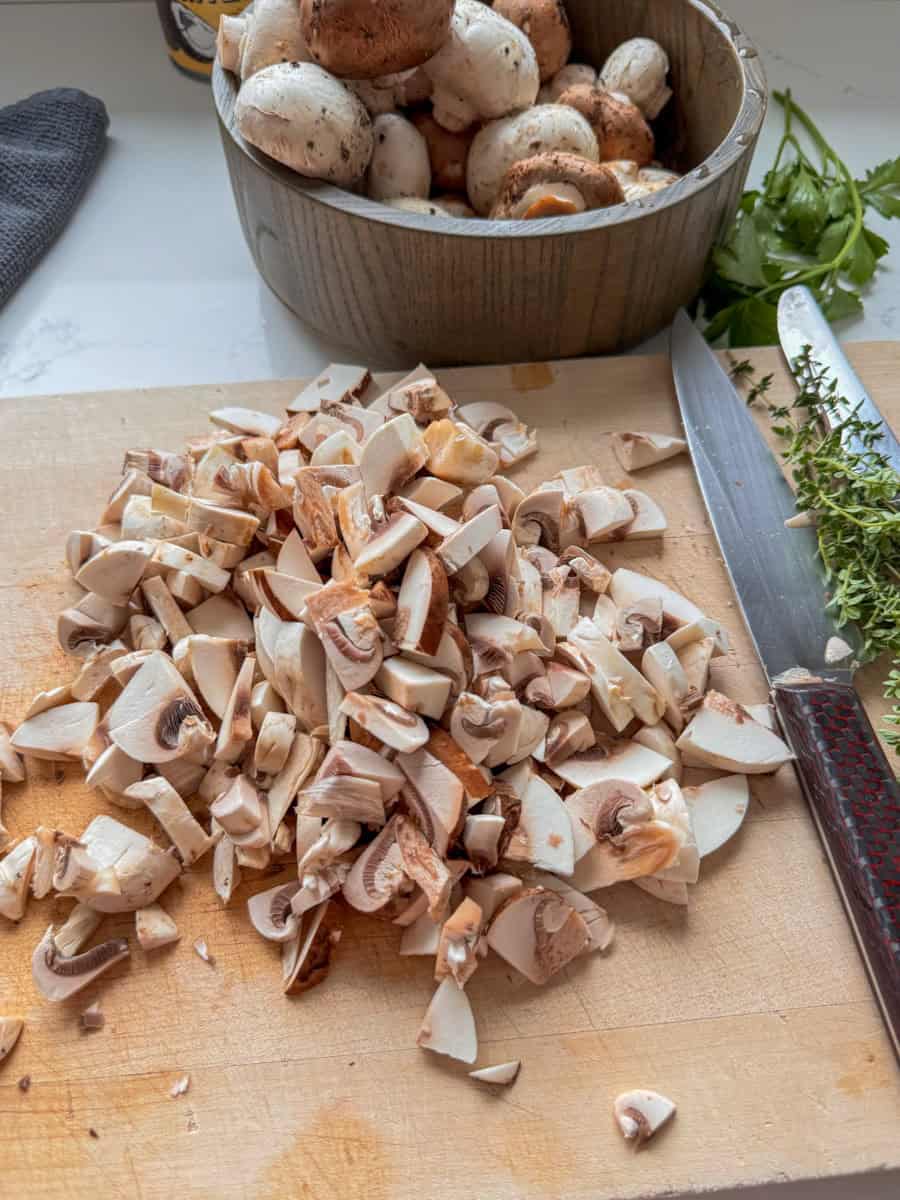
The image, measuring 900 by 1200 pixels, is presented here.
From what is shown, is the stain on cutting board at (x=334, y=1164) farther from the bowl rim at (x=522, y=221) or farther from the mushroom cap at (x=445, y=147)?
the mushroom cap at (x=445, y=147)

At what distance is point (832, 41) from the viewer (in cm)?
212

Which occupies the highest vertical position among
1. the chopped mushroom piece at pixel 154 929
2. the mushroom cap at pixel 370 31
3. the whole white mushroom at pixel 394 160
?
the mushroom cap at pixel 370 31

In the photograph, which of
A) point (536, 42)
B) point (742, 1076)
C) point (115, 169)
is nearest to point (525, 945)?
point (742, 1076)

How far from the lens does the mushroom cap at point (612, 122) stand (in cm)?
143

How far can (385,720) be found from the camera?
0.94m

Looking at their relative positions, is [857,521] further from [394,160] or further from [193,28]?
[193,28]

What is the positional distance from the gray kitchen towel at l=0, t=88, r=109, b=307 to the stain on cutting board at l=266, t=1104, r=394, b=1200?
1.29m

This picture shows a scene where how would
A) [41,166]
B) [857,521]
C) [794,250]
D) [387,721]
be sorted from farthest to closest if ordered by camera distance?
1. [41,166]
2. [794,250]
3. [857,521]
4. [387,721]

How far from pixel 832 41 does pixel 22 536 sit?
1880mm

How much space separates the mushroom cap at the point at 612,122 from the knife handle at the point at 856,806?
2.62 feet

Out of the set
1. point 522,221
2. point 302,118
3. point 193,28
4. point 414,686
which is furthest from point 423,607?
point 193,28

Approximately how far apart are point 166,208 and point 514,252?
32.6 inches

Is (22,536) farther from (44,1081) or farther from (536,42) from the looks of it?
(536,42)

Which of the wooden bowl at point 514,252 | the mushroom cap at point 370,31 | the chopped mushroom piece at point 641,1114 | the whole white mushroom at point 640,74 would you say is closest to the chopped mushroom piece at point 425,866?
the chopped mushroom piece at point 641,1114
